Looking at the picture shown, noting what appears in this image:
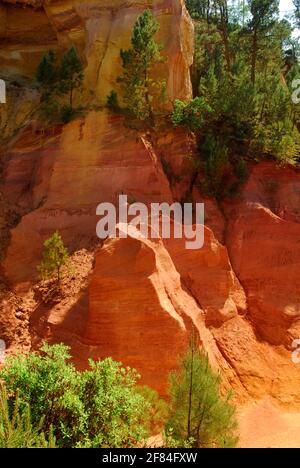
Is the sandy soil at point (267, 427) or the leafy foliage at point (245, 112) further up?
the leafy foliage at point (245, 112)

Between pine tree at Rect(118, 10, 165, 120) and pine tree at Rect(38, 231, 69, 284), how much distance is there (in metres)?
5.66

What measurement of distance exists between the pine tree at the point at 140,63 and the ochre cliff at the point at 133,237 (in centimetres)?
70

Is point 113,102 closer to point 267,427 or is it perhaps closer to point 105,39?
point 105,39

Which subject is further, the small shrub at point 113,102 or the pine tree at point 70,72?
the pine tree at point 70,72

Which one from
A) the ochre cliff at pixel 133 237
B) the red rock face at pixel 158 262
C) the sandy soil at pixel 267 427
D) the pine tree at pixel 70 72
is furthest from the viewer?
the pine tree at pixel 70 72

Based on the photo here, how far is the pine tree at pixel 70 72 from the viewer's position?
18406 millimetres

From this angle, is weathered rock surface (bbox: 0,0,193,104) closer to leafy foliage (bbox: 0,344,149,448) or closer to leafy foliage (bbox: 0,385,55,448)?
leafy foliage (bbox: 0,344,149,448)

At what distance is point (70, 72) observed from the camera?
60.6 ft

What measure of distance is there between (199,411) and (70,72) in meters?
12.7

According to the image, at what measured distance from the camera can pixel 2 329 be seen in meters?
14.1

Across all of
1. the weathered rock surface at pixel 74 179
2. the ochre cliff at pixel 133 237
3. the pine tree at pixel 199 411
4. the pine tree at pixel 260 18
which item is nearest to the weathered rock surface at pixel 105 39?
the ochre cliff at pixel 133 237

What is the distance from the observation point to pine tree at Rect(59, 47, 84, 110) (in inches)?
725

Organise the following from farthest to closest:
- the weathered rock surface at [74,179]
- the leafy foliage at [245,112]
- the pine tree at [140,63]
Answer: the leafy foliage at [245,112] < the pine tree at [140,63] < the weathered rock surface at [74,179]

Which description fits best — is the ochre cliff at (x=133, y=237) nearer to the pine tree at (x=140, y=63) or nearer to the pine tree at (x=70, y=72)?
the pine tree at (x=70, y=72)
